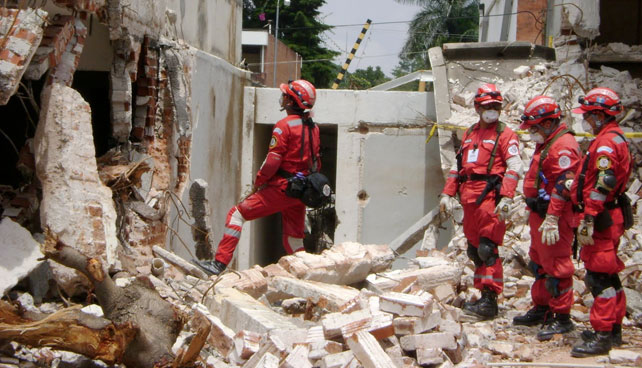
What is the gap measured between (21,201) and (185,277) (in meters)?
1.50

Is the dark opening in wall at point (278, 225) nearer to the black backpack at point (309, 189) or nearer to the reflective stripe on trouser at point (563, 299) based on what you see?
the black backpack at point (309, 189)

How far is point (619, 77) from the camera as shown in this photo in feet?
30.2

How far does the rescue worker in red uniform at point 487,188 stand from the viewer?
5570mm

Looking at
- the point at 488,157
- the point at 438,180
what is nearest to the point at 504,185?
the point at 488,157

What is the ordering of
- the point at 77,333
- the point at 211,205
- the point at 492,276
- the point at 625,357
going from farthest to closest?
the point at 211,205
the point at 492,276
the point at 625,357
the point at 77,333

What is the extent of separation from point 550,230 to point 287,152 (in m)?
2.65

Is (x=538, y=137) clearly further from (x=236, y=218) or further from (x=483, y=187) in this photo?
(x=236, y=218)

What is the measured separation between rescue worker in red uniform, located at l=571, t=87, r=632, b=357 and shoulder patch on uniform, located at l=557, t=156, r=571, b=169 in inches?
6.8

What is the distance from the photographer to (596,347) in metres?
4.66

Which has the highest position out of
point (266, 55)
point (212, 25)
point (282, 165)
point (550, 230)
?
point (266, 55)

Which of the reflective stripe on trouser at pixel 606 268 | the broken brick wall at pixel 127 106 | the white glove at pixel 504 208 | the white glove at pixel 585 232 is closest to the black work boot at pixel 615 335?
the reflective stripe on trouser at pixel 606 268

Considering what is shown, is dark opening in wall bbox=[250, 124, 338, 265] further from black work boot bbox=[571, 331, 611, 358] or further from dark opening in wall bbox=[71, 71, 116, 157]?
black work boot bbox=[571, 331, 611, 358]

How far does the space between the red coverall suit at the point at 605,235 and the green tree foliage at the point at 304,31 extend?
28245 mm

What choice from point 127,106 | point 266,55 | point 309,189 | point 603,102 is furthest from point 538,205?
point 266,55
